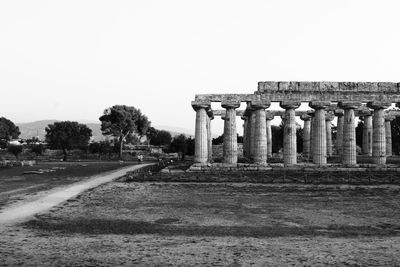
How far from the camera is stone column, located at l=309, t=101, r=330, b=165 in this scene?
124 ft

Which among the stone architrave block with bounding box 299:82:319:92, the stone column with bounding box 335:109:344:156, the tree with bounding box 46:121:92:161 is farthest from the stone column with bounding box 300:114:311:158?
the tree with bounding box 46:121:92:161

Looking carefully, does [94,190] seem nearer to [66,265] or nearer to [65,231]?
[65,231]

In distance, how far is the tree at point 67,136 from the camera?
73312 millimetres

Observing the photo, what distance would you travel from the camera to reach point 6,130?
108 metres

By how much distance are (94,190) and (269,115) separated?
34.0 metres

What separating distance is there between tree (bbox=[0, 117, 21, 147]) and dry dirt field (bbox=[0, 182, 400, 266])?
91.7 m

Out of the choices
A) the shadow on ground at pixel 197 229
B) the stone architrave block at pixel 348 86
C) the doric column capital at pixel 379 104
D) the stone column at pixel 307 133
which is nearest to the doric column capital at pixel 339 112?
the stone column at pixel 307 133

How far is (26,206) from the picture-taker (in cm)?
1789

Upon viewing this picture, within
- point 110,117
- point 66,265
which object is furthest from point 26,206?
point 110,117

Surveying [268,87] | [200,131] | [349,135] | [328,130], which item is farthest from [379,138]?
[200,131]

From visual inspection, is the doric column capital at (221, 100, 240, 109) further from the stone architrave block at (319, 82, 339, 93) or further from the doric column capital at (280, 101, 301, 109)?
the stone architrave block at (319, 82, 339, 93)

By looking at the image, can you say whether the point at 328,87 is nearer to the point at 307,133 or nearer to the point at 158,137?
the point at 307,133

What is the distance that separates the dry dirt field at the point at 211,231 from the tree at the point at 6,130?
3610 inches

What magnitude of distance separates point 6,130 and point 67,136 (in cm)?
4393
